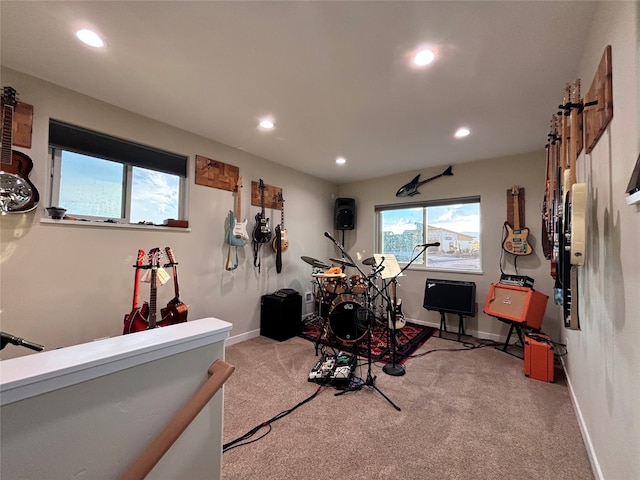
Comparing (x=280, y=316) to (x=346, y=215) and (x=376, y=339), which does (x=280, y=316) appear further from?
(x=346, y=215)

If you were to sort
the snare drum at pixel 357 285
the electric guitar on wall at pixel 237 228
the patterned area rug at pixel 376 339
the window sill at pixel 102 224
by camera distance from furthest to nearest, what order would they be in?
1. the electric guitar on wall at pixel 237 228
2. the snare drum at pixel 357 285
3. the patterned area rug at pixel 376 339
4. the window sill at pixel 102 224

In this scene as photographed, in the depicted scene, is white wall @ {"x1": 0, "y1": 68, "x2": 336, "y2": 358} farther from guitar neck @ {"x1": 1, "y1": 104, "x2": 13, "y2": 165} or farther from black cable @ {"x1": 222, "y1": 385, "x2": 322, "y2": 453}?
black cable @ {"x1": 222, "y1": 385, "x2": 322, "y2": 453}

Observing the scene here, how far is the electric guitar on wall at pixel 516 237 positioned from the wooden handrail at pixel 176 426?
3.69 m

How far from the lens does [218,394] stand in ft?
3.33

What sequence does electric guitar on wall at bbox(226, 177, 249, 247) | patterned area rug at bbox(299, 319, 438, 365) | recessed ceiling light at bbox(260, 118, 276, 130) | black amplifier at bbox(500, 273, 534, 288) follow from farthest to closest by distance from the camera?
electric guitar on wall at bbox(226, 177, 249, 247) < black amplifier at bbox(500, 273, 534, 288) < patterned area rug at bbox(299, 319, 438, 365) < recessed ceiling light at bbox(260, 118, 276, 130)

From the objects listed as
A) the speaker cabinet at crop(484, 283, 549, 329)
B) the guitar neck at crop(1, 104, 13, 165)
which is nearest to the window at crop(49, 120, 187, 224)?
the guitar neck at crop(1, 104, 13, 165)

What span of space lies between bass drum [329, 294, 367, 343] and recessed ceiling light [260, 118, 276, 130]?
198 cm

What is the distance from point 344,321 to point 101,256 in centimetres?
239

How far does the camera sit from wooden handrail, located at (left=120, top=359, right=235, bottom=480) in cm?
73

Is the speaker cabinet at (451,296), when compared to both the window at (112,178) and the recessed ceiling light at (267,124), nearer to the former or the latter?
the recessed ceiling light at (267,124)

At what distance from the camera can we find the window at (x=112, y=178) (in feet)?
6.99

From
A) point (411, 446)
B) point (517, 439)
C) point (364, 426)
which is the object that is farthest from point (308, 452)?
point (517, 439)

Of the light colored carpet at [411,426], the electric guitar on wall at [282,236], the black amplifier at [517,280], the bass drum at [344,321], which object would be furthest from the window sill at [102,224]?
the black amplifier at [517,280]

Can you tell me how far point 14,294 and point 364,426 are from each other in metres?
2.68
